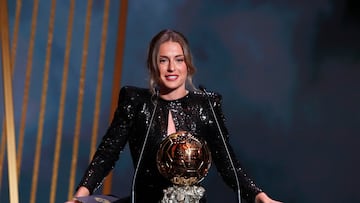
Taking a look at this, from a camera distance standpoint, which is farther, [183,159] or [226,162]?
[226,162]

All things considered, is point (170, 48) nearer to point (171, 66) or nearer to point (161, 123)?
point (171, 66)

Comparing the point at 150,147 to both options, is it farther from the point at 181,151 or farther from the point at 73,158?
the point at 73,158

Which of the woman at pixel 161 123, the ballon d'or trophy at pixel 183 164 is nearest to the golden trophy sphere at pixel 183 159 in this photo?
the ballon d'or trophy at pixel 183 164

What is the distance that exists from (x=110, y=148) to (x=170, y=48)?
193mm

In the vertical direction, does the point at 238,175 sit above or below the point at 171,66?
below

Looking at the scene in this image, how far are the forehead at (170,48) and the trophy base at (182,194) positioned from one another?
22cm

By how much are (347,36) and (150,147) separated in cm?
112

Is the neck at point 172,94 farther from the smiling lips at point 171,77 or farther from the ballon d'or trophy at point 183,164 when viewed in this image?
the ballon d'or trophy at point 183,164

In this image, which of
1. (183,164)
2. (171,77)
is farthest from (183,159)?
(171,77)

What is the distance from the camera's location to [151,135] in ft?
3.26

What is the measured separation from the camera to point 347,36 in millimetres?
1910

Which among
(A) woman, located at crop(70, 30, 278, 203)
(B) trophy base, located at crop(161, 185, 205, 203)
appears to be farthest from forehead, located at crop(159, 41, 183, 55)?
(B) trophy base, located at crop(161, 185, 205, 203)

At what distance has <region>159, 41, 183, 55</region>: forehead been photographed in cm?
95

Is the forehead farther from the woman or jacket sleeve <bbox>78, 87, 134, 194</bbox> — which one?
jacket sleeve <bbox>78, 87, 134, 194</bbox>
